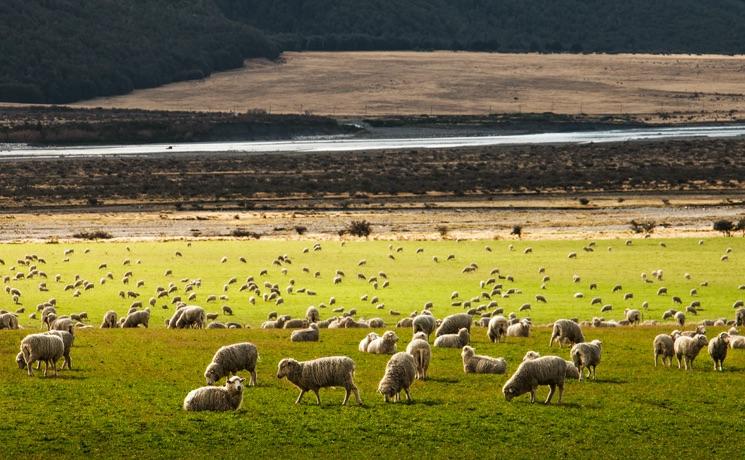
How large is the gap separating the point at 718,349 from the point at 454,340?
4.76 meters

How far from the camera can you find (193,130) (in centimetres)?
11944

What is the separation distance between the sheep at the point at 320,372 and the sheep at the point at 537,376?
227 centimetres

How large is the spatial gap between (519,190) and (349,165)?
17.8 m

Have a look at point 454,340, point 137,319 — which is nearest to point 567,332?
point 454,340

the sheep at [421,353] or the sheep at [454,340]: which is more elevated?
the sheep at [421,353]

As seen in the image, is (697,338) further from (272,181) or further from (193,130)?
(193,130)

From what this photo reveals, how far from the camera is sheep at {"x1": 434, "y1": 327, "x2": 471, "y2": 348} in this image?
2383 centimetres

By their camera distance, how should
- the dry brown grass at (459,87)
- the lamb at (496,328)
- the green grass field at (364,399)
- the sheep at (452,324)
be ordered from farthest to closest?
the dry brown grass at (459,87) → the sheep at (452,324) → the lamb at (496,328) → the green grass field at (364,399)

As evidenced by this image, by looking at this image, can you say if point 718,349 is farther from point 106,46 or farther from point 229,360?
point 106,46

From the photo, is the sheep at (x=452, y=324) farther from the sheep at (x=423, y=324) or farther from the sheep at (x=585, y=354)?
the sheep at (x=585, y=354)

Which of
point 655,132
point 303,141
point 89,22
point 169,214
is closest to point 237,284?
point 169,214

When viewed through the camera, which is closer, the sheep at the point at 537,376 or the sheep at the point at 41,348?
the sheep at the point at 537,376

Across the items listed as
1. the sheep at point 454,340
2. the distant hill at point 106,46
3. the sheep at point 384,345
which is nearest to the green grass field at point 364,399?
the sheep at point 384,345

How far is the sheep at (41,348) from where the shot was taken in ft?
66.5
